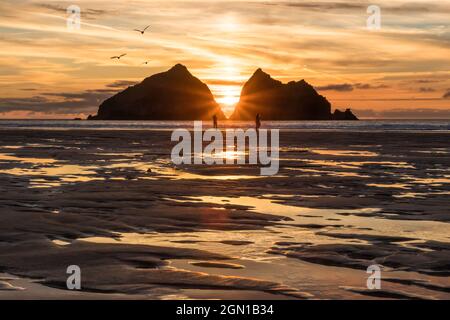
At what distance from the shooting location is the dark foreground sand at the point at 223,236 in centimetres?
817

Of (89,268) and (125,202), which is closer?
(89,268)

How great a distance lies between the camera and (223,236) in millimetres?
11484

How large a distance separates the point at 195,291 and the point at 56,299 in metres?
1.64

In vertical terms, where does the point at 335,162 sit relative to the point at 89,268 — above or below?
above

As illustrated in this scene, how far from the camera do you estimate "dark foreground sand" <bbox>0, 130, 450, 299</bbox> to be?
8.17 meters

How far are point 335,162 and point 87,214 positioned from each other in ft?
60.9

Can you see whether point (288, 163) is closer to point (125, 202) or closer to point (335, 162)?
point (335, 162)

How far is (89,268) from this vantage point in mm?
9047

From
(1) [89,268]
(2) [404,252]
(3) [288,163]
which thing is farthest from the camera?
(3) [288,163]
